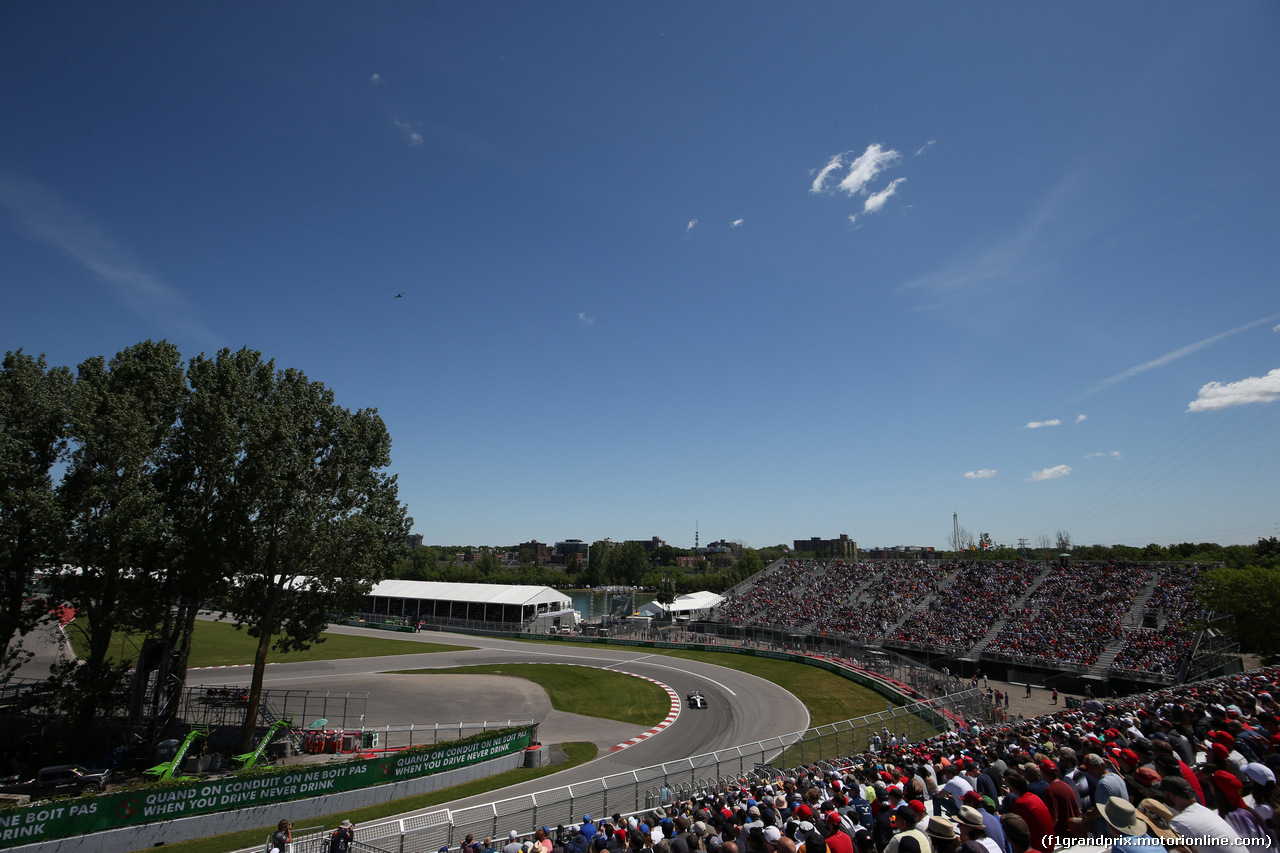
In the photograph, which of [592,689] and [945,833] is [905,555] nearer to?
[592,689]

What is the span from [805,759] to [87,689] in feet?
81.1

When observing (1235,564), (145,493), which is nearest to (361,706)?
(145,493)

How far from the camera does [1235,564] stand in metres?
53.1

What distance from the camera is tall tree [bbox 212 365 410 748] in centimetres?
2197

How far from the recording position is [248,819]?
51.6 feet

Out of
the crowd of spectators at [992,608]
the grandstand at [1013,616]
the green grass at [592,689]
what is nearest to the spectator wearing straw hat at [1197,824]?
the green grass at [592,689]

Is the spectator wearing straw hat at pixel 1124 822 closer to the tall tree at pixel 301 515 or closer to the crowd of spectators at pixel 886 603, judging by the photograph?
the tall tree at pixel 301 515

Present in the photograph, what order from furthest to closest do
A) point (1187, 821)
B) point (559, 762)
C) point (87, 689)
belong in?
point (559, 762)
point (87, 689)
point (1187, 821)

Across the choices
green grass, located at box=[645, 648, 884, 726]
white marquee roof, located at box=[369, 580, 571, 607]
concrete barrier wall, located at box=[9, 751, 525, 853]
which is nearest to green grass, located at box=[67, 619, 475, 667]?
white marquee roof, located at box=[369, 580, 571, 607]

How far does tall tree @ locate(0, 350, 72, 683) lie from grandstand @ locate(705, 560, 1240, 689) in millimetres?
43534

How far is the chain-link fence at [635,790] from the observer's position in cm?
1252

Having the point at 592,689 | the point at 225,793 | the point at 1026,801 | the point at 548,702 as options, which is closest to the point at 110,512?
the point at 225,793

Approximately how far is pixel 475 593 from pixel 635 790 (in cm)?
Result: 5227

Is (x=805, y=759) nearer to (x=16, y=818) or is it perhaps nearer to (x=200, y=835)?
(x=200, y=835)
